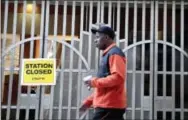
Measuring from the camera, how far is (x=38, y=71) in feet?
23.9

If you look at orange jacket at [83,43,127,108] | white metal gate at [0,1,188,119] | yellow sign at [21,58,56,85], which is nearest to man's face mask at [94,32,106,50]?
orange jacket at [83,43,127,108]

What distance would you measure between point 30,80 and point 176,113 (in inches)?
99.2

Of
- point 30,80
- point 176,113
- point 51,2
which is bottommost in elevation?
point 176,113

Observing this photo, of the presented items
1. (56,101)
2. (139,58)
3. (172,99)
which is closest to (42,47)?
(56,101)

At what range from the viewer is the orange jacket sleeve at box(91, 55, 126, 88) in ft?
17.8

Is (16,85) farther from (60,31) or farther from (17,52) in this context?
(60,31)

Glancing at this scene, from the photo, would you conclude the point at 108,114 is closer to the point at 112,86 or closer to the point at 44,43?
the point at 112,86

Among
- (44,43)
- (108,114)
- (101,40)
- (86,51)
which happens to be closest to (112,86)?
(108,114)

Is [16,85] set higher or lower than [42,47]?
lower

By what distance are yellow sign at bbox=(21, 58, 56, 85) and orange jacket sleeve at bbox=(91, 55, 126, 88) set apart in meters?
1.96

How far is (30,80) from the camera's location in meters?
7.38

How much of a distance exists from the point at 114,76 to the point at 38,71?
2.15m

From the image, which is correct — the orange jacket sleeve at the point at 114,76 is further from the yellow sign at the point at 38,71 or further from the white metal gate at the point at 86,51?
the white metal gate at the point at 86,51

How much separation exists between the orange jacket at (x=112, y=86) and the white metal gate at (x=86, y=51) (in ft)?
6.56
